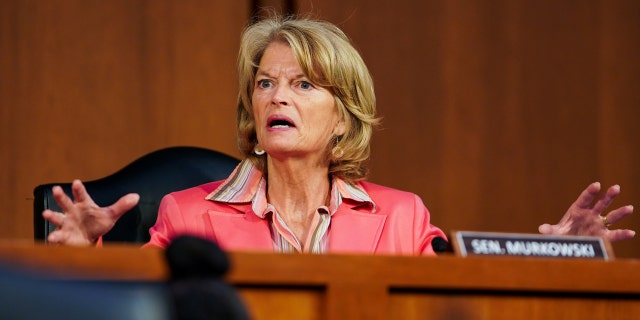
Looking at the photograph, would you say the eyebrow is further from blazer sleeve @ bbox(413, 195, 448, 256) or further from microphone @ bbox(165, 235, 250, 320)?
microphone @ bbox(165, 235, 250, 320)

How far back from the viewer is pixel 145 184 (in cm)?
261

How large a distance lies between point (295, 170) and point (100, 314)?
6.29ft

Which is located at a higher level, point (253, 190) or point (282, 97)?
point (282, 97)

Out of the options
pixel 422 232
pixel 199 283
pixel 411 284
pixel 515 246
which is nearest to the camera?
pixel 199 283

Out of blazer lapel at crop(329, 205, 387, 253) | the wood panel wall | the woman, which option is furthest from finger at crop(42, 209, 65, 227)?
the wood panel wall

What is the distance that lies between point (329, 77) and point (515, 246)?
1034mm

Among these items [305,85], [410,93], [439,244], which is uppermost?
[305,85]

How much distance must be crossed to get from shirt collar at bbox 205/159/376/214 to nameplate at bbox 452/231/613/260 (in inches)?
36.8

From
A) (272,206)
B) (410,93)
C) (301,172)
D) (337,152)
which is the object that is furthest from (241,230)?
(410,93)

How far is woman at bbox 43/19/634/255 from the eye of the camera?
2467 millimetres

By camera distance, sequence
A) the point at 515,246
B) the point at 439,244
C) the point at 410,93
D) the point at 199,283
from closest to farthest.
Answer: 1. the point at 199,283
2. the point at 515,246
3. the point at 439,244
4. the point at 410,93

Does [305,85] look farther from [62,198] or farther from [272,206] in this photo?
[62,198]

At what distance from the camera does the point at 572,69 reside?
4.14 metres

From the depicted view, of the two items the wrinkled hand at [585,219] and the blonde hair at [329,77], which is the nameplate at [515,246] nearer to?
the wrinkled hand at [585,219]
